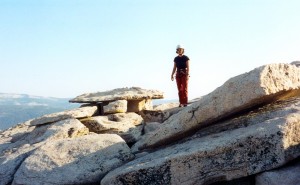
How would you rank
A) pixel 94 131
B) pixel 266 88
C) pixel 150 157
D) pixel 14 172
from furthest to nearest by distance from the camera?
pixel 94 131
pixel 14 172
pixel 150 157
pixel 266 88

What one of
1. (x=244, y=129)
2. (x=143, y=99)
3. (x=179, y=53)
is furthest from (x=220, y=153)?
(x=143, y=99)

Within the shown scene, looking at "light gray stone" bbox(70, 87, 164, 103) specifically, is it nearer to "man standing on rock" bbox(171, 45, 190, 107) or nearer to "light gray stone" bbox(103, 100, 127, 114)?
"light gray stone" bbox(103, 100, 127, 114)

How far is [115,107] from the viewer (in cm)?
2172

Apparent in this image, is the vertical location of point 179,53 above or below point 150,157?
above

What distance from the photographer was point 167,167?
11188 millimetres

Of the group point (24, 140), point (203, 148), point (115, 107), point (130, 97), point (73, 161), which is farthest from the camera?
point (130, 97)

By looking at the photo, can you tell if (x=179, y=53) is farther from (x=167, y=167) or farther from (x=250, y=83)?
(x=167, y=167)

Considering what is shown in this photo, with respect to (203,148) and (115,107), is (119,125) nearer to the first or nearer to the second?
(115,107)

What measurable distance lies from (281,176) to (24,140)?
45.6 ft

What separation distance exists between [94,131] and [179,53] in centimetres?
679

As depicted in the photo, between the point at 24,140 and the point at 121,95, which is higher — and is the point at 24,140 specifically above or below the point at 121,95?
below

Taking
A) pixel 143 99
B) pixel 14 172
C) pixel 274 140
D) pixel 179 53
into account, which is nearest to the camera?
pixel 274 140

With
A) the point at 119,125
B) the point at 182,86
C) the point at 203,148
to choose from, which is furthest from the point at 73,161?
the point at 182,86

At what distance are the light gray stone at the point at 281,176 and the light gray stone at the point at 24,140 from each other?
9486 millimetres
